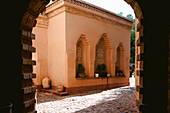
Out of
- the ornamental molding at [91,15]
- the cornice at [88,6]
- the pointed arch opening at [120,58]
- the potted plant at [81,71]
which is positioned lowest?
the potted plant at [81,71]

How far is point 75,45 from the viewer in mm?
8836

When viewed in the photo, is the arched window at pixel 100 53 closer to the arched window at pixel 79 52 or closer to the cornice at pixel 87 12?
the arched window at pixel 79 52

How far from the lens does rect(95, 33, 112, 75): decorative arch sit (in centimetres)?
1079

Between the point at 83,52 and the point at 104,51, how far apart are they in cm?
223

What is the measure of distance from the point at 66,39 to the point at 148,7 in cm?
601

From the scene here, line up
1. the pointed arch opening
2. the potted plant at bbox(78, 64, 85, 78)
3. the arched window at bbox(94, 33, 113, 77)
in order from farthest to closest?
the pointed arch opening, the arched window at bbox(94, 33, 113, 77), the potted plant at bbox(78, 64, 85, 78)

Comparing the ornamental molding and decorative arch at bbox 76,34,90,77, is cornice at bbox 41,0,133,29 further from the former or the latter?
decorative arch at bbox 76,34,90,77

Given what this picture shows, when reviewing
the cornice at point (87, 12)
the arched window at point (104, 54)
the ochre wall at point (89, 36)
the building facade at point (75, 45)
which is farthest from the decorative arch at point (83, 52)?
the cornice at point (87, 12)

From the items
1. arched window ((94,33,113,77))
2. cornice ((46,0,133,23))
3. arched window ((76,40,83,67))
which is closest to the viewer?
cornice ((46,0,133,23))

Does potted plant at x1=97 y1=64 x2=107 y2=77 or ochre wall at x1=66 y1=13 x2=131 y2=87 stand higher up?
ochre wall at x1=66 y1=13 x2=131 y2=87

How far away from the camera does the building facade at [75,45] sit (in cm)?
851

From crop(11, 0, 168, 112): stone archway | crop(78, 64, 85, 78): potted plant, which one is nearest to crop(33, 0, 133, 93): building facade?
crop(78, 64, 85, 78): potted plant

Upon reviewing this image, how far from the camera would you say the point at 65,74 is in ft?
27.6

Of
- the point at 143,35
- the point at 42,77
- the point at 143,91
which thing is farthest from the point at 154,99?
the point at 42,77
